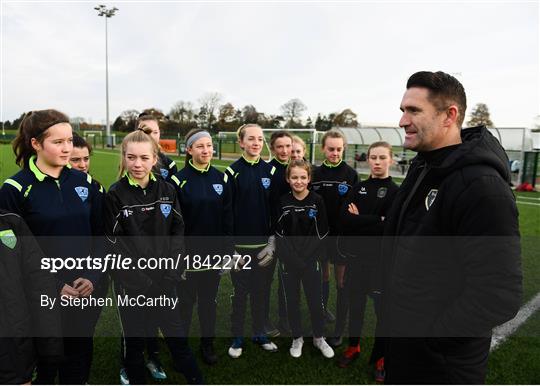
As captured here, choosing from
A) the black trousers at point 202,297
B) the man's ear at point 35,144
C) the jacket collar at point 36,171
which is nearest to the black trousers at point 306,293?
the black trousers at point 202,297

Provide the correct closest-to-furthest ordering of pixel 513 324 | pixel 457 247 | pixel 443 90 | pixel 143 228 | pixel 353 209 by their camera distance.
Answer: pixel 457 247, pixel 443 90, pixel 143 228, pixel 353 209, pixel 513 324

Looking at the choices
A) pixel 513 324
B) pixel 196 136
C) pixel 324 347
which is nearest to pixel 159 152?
pixel 196 136

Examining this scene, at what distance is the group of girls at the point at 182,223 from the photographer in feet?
8.05

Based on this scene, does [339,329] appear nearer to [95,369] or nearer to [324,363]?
[324,363]

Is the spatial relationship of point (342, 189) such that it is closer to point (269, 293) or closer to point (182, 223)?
point (269, 293)

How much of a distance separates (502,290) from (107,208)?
2381 millimetres

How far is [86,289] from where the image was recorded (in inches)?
101

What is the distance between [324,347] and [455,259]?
6.99 feet

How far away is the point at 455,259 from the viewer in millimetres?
1585

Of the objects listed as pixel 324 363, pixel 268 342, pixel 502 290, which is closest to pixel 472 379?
pixel 502 290

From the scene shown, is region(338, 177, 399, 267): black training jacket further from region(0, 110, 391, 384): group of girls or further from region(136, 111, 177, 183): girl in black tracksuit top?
region(136, 111, 177, 183): girl in black tracksuit top

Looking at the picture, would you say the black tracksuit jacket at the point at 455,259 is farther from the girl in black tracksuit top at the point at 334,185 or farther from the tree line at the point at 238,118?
the tree line at the point at 238,118

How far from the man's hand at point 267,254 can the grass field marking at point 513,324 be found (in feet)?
7.11

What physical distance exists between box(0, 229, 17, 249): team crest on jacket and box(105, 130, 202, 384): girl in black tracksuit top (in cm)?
79
